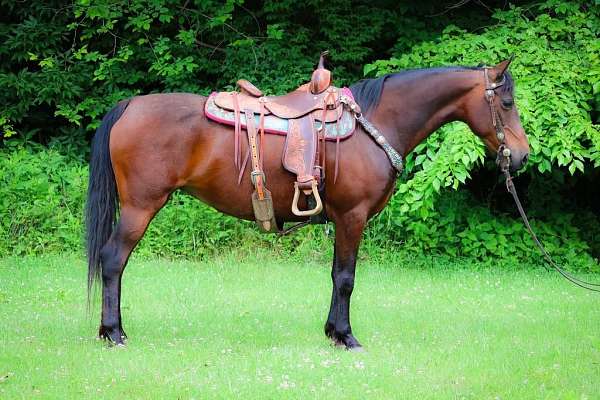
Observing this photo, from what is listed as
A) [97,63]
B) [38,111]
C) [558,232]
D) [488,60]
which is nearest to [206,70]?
[97,63]

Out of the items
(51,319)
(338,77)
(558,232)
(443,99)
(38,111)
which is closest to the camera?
(443,99)

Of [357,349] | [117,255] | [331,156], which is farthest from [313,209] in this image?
[117,255]

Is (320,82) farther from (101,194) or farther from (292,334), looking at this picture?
(292,334)

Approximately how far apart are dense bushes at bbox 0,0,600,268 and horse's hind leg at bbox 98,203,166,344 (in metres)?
3.87

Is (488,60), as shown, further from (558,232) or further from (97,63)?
(97,63)

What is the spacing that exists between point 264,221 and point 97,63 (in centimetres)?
739

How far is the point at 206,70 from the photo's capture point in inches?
480

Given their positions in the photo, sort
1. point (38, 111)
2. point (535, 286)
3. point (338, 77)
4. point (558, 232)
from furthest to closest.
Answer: point (38, 111), point (338, 77), point (558, 232), point (535, 286)

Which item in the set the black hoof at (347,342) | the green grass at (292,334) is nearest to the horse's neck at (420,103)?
the black hoof at (347,342)

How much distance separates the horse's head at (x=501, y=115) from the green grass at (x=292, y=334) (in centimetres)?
146

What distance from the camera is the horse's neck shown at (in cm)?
596

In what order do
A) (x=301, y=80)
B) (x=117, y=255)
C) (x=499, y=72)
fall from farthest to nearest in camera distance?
(x=301, y=80), (x=117, y=255), (x=499, y=72)

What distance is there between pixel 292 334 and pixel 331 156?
1535 mm

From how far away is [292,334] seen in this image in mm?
6484
